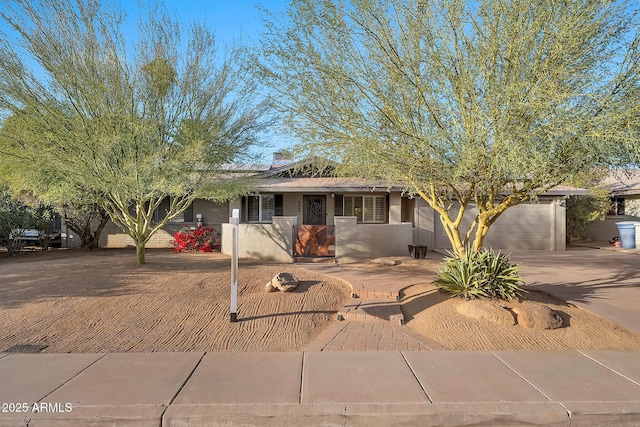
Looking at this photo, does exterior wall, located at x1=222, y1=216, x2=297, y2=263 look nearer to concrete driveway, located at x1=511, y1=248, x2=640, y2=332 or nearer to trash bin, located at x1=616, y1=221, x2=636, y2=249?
concrete driveway, located at x1=511, y1=248, x2=640, y2=332

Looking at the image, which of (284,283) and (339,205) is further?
(339,205)

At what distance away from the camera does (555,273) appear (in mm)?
11547

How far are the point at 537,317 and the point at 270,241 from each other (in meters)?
9.06

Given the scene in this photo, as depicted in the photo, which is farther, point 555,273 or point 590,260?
point 590,260

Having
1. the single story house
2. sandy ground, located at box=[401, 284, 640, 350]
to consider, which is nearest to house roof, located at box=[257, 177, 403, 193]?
the single story house

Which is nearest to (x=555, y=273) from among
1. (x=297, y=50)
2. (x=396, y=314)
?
(x=396, y=314)

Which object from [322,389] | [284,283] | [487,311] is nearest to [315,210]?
[284,283]

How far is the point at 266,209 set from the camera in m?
19.4

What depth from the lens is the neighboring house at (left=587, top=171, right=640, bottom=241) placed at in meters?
21.1

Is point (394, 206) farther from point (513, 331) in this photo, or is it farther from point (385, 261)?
point (513, 331)

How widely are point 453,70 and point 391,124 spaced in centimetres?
129

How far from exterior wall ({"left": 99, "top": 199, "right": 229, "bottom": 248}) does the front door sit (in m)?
3.47

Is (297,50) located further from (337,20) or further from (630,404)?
(630,404)

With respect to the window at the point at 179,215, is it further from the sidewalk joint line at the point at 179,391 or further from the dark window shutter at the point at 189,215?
the sidewalk joint line at the point at 179,391
